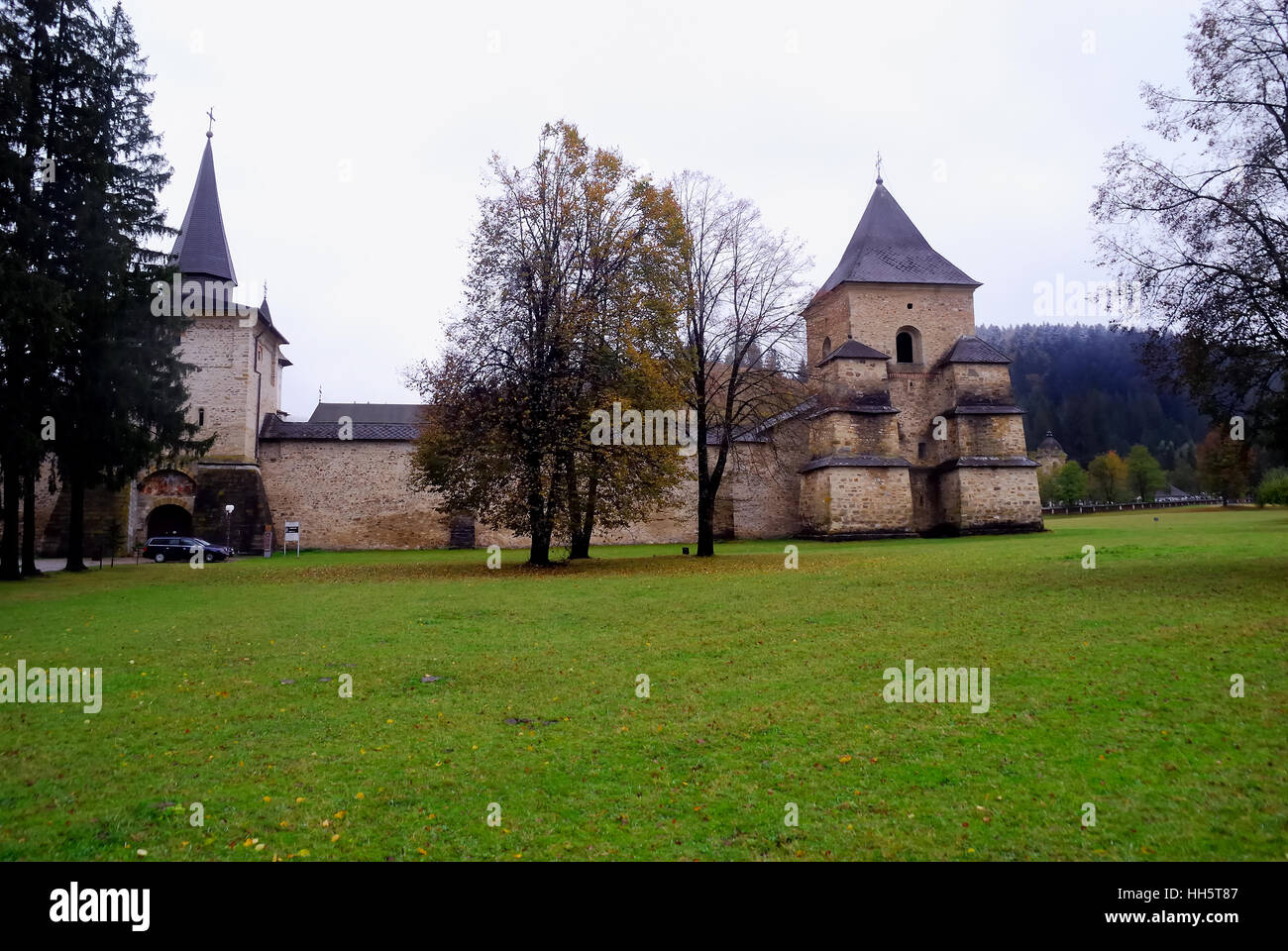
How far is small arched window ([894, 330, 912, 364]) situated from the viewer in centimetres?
3800

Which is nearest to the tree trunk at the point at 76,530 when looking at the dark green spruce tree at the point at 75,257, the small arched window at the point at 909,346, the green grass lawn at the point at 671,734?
the dark green spruce tree at the point at 75,257

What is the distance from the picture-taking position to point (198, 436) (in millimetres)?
34750

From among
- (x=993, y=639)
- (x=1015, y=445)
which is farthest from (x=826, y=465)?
(x=993, y=639)

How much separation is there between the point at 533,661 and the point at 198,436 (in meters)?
31.9

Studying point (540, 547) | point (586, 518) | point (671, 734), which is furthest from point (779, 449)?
point (671, 734)

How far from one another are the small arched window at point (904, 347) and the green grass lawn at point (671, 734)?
26.1m

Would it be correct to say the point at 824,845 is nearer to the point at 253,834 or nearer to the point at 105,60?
the point at 253,834

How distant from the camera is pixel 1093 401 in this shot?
296 ft

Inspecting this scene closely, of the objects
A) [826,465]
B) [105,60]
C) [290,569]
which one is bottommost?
[290,569]

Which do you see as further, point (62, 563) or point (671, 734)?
point (62, 563)

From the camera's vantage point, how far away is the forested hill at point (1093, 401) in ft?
290

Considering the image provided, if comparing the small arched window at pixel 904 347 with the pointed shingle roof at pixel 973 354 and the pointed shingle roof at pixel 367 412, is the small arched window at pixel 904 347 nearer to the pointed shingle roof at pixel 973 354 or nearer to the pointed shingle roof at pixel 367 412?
the pointed shingle roof at pixel 973 354

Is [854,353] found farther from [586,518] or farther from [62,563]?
[62,563]

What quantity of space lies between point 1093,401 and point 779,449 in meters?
71.0
